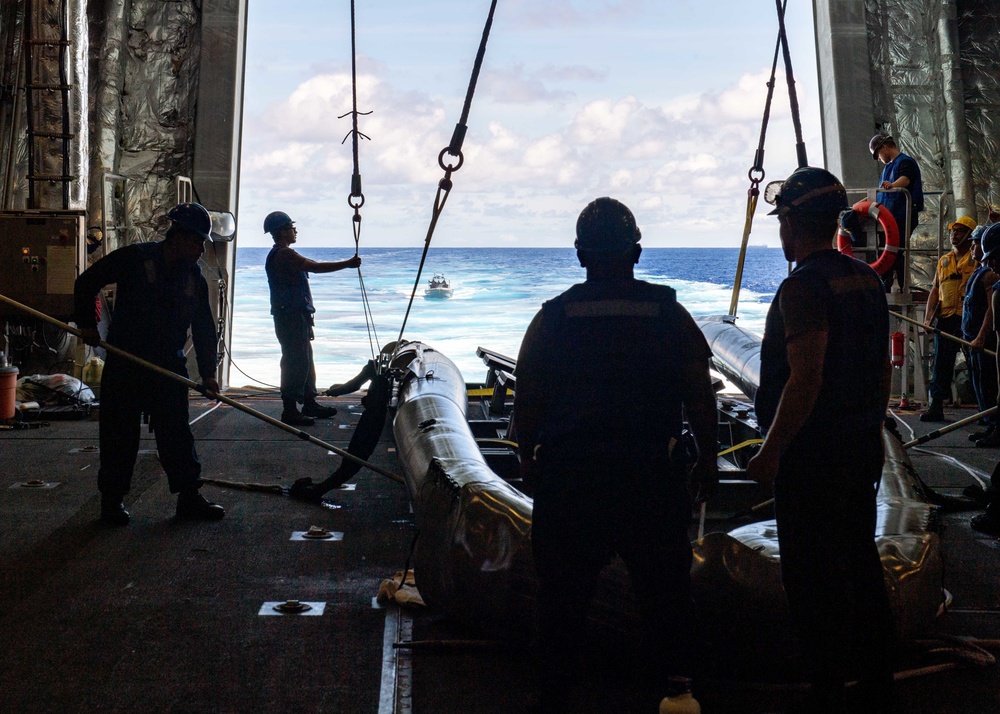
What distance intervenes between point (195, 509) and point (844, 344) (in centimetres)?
366

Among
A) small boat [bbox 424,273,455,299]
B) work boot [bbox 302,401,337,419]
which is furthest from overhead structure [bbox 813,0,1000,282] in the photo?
small boat [bbox 424,273,455,299]

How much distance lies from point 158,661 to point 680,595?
68.0 inches

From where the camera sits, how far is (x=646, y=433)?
2.53m

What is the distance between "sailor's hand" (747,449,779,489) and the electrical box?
7.70m

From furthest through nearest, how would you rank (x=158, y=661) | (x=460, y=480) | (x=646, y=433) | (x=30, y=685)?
(x=460, y=480)
(x=158, y=661)
(x=30, y=685)
(x=646, y=433)

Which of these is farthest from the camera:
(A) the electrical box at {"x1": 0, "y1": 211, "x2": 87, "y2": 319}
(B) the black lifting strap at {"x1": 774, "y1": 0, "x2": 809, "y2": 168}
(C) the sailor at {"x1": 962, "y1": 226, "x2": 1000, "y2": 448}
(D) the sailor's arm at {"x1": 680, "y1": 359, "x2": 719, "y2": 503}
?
(A) the electrical box at {"x1": 0, "y1": 211, "x2": 87, "y2": 319}

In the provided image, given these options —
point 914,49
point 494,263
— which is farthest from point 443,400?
point 494,263

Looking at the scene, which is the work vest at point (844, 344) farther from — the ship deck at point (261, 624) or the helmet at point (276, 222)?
the helmet at point (276, 222)

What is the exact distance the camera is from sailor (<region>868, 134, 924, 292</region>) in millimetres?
9133

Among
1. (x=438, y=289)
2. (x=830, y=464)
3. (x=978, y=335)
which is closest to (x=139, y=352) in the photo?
(x=830, y=464)

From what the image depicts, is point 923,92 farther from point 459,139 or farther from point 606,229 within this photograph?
point 606,229

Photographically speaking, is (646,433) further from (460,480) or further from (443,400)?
(443,400)

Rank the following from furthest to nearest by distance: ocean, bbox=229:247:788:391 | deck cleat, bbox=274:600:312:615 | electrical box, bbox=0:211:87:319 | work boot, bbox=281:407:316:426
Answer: ocean, bbox=229:247:788:391 → electrical box, bbox=0:211:87:319 → work boot, bbox=281:407:316:426 → deck cleat, bbox=274:600:312:615

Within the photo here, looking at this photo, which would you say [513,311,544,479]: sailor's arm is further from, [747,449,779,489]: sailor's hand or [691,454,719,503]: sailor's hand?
[747,449,779,489]: sailor's hand
